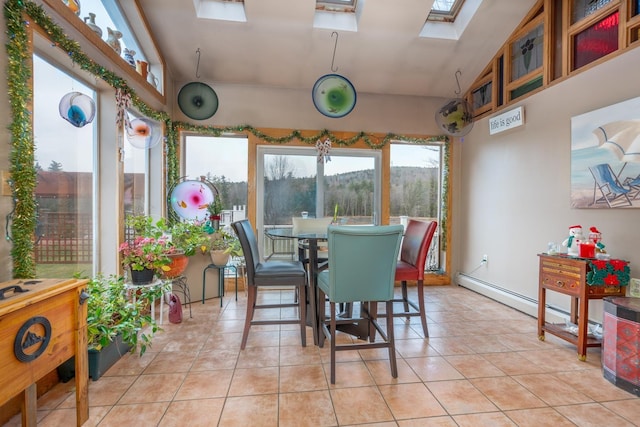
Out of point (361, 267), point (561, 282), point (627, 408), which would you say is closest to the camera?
point (627, 408)

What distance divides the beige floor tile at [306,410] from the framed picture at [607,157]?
8.54ft

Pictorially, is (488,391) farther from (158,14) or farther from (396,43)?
(158,14)

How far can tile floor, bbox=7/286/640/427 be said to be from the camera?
171cm

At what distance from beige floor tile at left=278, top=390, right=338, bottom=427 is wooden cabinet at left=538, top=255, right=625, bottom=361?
1937 mm

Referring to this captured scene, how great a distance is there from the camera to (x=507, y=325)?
3.06 m

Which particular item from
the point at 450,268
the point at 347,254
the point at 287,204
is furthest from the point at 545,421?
the point at 287,204

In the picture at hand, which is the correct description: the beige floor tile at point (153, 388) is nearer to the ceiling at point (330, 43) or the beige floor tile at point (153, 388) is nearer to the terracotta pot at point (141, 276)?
the terracotta pot at point (141, 276)

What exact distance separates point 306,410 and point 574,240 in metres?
2.44

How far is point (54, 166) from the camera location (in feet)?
7.34

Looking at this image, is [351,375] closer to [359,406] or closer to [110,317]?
[359,406]

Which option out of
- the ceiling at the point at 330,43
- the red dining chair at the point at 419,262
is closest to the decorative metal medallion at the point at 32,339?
the red dining chair at the point at 419,262

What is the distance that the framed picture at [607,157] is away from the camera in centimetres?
235

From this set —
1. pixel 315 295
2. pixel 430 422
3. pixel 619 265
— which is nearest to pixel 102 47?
pixel 315 295

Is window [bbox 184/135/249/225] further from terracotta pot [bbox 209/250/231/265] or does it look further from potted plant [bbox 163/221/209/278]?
terracotta pot [bbox 209/250/231/265]
